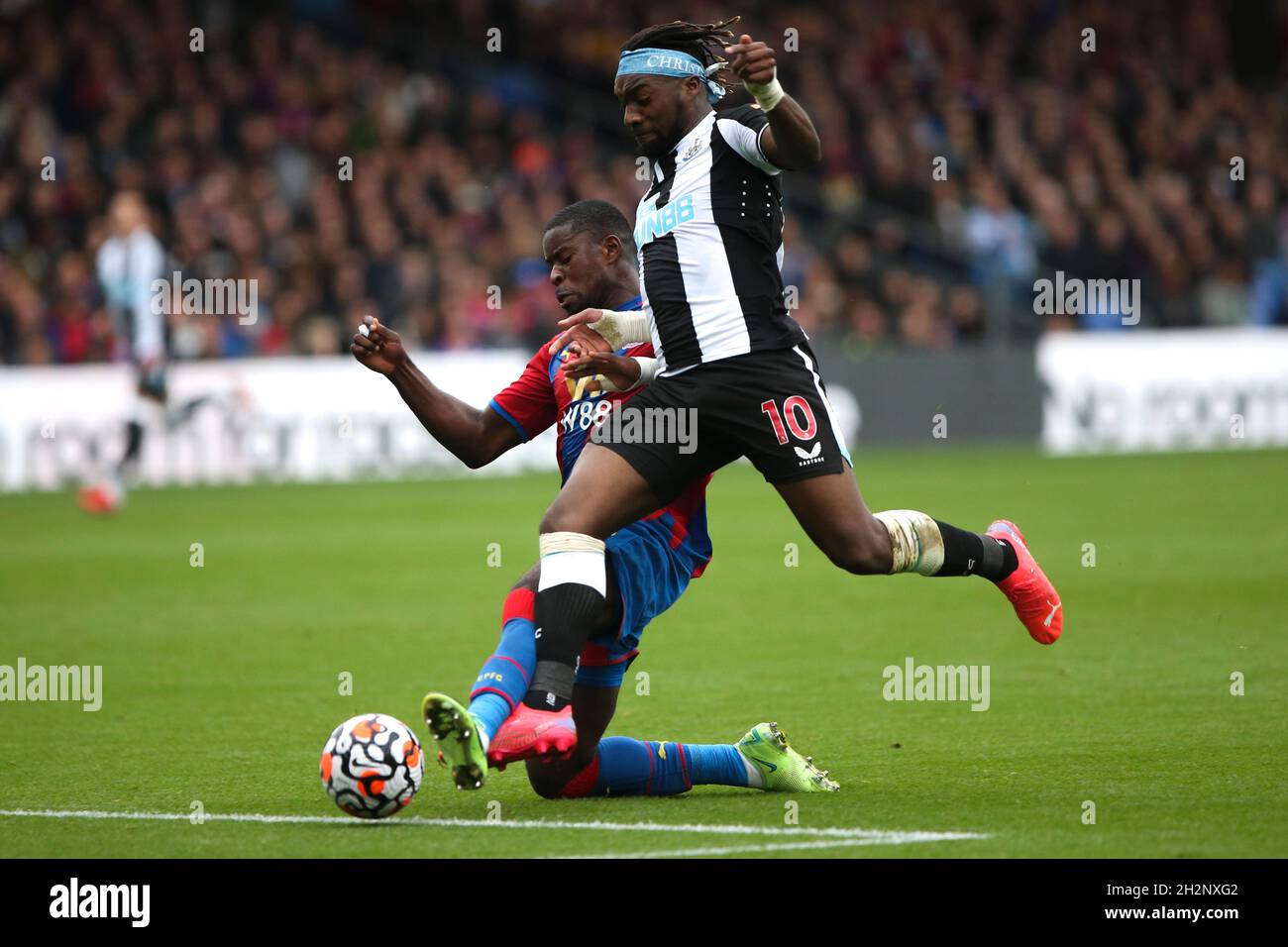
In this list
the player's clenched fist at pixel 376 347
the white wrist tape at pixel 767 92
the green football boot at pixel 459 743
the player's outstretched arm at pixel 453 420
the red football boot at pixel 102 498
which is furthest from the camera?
the red football boot at pixel 102 498

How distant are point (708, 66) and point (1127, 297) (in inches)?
775

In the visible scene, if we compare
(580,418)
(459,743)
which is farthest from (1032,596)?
(459,743)

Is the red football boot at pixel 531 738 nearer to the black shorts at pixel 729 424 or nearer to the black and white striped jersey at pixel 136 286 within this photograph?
the black shorts at pixel 729 424

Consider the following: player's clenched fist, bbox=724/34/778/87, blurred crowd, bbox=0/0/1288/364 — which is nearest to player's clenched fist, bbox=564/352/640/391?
player's clenched fist, bbox=724/34/778/87

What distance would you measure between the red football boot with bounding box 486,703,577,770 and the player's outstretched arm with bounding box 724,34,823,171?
6.32ft

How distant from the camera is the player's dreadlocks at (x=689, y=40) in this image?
667 centimetres

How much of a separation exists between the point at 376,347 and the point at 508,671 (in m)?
1.43

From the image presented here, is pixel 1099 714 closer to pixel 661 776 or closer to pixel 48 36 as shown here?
pixel 661 776

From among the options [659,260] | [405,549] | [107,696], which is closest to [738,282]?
[659,260]

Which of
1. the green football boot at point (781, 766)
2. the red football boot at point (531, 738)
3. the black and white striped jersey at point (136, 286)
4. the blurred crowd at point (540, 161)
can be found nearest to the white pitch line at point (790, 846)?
the red football boot at point (531, 738)

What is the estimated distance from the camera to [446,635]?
10.9 meters

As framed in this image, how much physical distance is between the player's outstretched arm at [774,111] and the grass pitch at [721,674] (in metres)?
2.13

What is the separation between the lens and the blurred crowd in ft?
75.8

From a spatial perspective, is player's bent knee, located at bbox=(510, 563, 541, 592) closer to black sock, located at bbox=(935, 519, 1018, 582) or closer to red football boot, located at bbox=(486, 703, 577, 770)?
red football boot, located at bbox=(486, 703, 577, 770)
